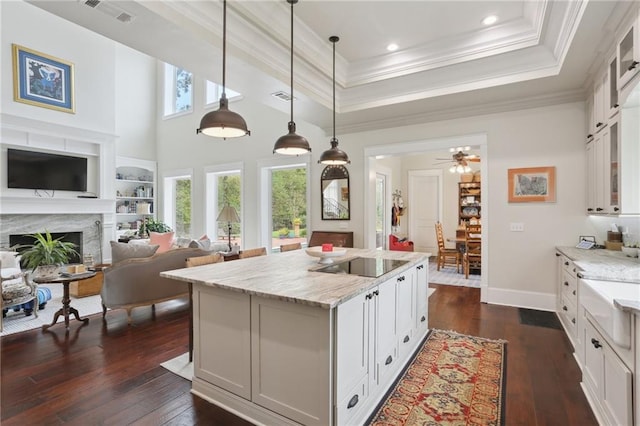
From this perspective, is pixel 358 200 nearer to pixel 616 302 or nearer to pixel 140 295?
pixel 140 295

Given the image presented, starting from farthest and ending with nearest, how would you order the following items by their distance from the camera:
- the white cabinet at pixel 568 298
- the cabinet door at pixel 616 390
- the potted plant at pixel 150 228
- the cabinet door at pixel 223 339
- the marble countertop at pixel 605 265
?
the potted plant at pixel 150 228 → the white cabinet at pixel 568 298 → the marble countertop at pixel 605 265 → the cabinet door at pixel 223 339 → the cabinet door at pixel 616 390

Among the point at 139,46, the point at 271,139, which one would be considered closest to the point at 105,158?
the point at 271,139

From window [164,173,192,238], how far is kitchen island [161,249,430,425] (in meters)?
6.78

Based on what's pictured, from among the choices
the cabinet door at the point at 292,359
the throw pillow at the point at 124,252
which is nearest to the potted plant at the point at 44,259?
Answer: the throw pillow at the point at 124,252

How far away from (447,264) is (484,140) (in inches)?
153

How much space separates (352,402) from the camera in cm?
194

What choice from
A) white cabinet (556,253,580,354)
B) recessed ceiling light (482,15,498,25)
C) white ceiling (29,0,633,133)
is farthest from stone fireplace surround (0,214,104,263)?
white cabinet (556,253,580,354)

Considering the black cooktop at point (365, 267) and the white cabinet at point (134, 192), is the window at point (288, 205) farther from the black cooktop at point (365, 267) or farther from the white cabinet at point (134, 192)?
the white cabinet at point (134, 192)

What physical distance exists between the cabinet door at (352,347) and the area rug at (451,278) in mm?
4291

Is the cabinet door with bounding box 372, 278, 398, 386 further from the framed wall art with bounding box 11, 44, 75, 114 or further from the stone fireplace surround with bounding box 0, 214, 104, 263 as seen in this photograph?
the framed wall art with bounding box 11, 44, 75, 114

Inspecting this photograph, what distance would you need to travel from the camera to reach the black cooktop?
7.97 feet

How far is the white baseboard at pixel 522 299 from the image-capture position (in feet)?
14.2

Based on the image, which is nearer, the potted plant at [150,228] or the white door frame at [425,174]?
the potted plant at [150,228]

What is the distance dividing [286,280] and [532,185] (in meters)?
3.95
